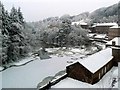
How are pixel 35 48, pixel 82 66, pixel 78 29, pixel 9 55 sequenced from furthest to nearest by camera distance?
pixel 78 29 < pixel 35 48 < pixel 9 55 < pixel 82 66

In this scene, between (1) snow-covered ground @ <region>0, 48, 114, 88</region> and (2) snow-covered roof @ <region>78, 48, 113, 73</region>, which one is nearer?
(2) snow-covered roof @ <region>78, 48, 113, 73</region>

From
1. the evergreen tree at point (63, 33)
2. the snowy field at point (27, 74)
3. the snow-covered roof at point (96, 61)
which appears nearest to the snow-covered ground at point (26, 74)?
the snowy field at point (27, 74)

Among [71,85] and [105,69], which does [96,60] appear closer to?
[105,69]

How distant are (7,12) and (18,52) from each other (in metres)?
7.22

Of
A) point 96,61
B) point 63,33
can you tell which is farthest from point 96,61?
point 63,33

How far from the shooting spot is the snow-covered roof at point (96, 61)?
698 inches

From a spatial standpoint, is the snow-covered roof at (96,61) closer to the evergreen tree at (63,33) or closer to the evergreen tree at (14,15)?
the evergreen tree at (14,15)

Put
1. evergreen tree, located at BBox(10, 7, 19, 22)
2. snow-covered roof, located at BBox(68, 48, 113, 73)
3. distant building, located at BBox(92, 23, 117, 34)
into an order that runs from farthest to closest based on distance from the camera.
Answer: distant building, located at BBox(92, 23, 117, 34) → evergreen tree, located at BBox(10, 7, 19, 22) → snow-covered roof, located at BBox(68, 48, 113, 73)

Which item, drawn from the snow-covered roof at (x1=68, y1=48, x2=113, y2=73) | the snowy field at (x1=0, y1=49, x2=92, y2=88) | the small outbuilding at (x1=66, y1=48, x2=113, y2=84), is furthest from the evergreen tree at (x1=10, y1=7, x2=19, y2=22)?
the small outbuilding at (x1=66, y1=48, x2=113, y2=84)

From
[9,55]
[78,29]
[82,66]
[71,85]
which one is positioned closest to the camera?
[71,85]

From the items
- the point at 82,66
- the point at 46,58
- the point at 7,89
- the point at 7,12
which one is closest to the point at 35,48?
the point at 46,58

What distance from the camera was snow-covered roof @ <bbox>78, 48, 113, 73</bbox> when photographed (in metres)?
17.7

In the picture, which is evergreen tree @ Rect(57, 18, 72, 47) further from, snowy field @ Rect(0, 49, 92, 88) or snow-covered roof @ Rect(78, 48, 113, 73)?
snow-covered roof @ Rect(78, 48, 113, 73)

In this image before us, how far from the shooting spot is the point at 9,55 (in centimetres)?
3084
